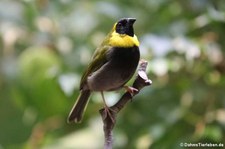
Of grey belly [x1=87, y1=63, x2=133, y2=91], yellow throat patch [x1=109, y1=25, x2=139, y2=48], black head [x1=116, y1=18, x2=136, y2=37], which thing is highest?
black head [x1=116, y1=18, x2=136, y2=37]

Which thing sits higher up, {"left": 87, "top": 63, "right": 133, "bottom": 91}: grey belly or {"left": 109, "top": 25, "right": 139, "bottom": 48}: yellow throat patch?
{"left": 109, "top": 25, "right": 139, "bottom": 48}: yellow throat patch

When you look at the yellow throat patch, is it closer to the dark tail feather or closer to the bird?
the bird

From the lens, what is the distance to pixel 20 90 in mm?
2572

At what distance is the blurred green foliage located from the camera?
221 cm

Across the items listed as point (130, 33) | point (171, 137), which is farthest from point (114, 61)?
point (171, 137)

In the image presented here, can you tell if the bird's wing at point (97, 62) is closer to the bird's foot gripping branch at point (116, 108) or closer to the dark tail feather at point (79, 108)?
the dark tail feather at point (79, 108)

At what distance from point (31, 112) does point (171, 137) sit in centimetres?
87

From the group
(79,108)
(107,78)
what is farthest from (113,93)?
(107,78)

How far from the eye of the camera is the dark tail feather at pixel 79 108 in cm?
166

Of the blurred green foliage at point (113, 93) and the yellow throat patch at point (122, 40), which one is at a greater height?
the yellow throat patch at point (122, 40)

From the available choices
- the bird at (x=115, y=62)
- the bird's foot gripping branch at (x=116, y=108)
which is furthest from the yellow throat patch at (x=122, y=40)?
the bird's foot gripping branch at (x=116, y=108)

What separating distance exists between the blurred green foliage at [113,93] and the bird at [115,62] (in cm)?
51

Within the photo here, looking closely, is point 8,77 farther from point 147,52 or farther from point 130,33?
point 130,33

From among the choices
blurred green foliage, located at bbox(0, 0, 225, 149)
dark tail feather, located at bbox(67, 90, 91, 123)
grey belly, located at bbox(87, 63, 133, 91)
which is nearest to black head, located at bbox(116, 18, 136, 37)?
grey belly, located at bbox(87, 63, 133, 91)
